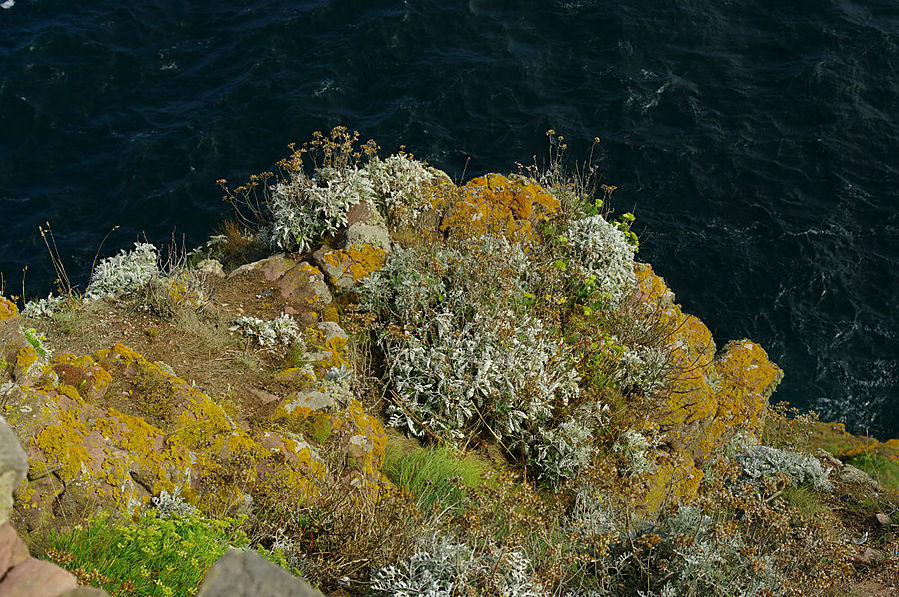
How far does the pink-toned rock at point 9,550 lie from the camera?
2.66 m

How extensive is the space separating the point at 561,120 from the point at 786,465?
1216cm

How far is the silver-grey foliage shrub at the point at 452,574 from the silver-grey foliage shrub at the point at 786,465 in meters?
5.66

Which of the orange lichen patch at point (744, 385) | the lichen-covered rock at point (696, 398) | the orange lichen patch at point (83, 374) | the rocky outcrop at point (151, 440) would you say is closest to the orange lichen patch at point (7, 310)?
the rocky outcrop at point (151, 440)

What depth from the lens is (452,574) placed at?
534 cm

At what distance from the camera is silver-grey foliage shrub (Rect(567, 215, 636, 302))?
31.9 feet

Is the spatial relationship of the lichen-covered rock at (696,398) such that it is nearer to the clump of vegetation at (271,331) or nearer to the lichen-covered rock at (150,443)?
the lichen-covered rock at (150,443)

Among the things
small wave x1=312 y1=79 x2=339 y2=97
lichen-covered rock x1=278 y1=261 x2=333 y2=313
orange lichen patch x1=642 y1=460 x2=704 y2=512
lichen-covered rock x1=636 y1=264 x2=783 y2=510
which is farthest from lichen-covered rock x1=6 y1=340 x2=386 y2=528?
small wave x1=312 y1=79 x2=339 y2=97

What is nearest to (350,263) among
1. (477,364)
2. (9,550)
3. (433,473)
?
(477,364)

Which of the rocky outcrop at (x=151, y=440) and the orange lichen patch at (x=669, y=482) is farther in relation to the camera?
the orange lichen patch at (x=669, y=482)

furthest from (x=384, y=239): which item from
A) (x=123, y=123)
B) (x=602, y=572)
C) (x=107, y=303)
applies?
(x=123, y=123)

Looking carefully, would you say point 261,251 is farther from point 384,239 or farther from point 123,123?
point 123,123

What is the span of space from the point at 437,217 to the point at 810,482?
20.4ft

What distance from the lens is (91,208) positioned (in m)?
18.6

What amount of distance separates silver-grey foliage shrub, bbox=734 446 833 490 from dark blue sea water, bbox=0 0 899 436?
4933 millimetres
